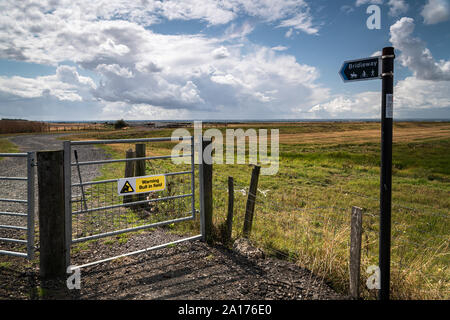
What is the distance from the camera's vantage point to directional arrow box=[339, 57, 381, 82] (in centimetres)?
343

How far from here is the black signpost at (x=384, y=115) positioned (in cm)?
338

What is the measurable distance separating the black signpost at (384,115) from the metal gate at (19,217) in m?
4.35

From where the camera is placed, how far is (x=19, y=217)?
23.2 ft

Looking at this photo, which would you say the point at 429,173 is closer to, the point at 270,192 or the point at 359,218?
the point at 270,192

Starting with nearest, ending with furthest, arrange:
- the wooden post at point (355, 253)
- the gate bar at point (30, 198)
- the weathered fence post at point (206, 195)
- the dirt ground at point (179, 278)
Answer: the wooden post at point (355, 253) < the dirt ground at point (179, 278) < the gate bar at point (30, 198) < the weathered fence post at point (206, 195)

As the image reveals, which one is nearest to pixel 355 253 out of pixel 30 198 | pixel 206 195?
pixel 206 195

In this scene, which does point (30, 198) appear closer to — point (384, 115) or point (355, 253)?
point (355, 253)

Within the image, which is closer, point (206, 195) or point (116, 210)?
point (206, 195)

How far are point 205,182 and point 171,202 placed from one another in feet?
6.98

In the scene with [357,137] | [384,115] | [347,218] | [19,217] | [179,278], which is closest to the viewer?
[384,115]

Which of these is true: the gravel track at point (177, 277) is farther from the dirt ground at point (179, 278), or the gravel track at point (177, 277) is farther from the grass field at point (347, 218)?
the grass field at point (347, 218)

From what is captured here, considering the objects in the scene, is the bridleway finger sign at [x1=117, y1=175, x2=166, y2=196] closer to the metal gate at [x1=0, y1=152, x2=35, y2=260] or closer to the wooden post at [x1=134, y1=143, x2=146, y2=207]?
the metal gate at [x1=0, y1=152, x2=35, y2=260]

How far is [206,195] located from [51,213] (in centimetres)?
251

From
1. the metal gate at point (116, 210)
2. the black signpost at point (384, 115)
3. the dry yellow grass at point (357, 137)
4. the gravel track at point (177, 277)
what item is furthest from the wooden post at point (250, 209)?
the dry yellow grass at point (357, 137)
